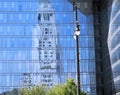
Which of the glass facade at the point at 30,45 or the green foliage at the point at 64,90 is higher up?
the glass facade at the point at 30,45

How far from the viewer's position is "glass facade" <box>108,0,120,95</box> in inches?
2744

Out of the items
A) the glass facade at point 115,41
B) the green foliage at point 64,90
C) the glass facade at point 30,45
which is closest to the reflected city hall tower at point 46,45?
the glass facade at point 30,45

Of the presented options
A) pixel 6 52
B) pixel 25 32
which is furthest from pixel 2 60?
pixel 25 32

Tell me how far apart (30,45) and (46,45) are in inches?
136

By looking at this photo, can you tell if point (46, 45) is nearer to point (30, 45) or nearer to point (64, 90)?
point (30, 45)

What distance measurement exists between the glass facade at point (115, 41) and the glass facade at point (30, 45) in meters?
10.5

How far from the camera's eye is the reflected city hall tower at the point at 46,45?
3317 inches

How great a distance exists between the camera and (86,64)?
85.2m

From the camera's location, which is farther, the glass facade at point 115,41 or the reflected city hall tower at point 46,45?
the reflected city hall tower at point 46,45

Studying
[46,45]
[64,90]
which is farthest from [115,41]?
[64,90]

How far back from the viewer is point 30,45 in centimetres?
8531

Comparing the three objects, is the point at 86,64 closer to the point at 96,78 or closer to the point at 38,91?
the point at 96,78

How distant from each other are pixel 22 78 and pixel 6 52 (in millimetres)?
6643

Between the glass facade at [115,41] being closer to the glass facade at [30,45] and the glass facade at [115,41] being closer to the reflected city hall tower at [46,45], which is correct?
the glass facade at [30,45]
